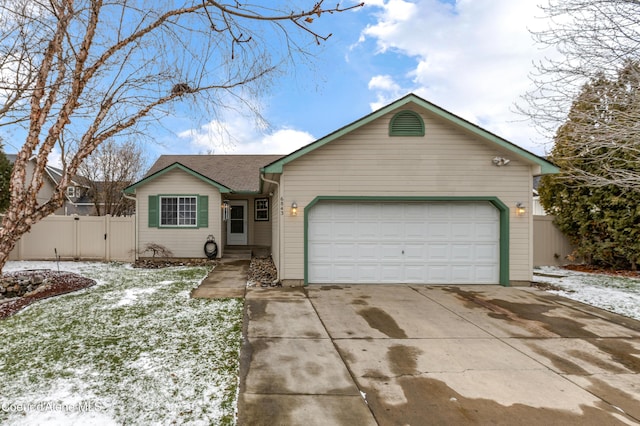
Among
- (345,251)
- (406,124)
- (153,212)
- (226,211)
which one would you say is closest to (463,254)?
(345,251)

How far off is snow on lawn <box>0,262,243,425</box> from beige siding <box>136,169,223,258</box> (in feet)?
17.5

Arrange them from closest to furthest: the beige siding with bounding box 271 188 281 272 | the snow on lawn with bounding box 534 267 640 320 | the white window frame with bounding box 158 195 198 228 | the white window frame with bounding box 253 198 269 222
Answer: the snow on lawn with bounding box 534 267 640 320 < the beige siding with bounding box 271 188 281 272 < the white window frame with bounding box 158 195 198 228 < the white window frame with bounding box 253 198 269 222

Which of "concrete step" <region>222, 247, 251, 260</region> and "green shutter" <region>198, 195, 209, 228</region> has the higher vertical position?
"green shutter" <region>198, 195, 209, 228</region>

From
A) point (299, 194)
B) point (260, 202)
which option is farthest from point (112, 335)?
point (260, 202)

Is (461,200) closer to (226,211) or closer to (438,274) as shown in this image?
(438,274)

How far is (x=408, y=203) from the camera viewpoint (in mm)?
8742

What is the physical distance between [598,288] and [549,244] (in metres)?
3.85

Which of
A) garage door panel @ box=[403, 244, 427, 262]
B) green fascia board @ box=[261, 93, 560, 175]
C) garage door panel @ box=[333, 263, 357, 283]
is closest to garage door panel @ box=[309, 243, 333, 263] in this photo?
garage door panel @ box=[333, 263, 357, 283]

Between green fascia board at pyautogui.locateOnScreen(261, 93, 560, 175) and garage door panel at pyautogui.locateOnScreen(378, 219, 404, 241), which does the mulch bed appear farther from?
garage door panel at pyautogui.locateOnScreen(378, 219, 404, 241)

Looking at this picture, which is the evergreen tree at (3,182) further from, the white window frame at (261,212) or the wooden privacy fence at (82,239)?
the white window frame at (261,212)

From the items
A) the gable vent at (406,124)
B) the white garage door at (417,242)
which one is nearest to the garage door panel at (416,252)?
the white garage door at (417,242)

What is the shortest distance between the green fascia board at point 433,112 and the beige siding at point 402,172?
0.78ft

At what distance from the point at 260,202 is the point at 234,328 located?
10.9 meters

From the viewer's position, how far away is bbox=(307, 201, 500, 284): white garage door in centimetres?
869
